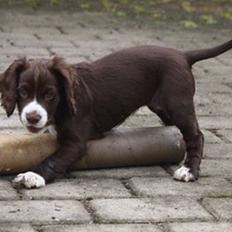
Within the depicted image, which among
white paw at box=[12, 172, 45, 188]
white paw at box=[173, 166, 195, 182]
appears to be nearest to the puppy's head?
white paw at box=[12, 172, 45, 188]

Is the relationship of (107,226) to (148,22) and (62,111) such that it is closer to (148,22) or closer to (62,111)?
(62,111)

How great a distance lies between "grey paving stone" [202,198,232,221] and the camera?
489cm

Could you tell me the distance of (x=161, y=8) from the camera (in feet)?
45.1

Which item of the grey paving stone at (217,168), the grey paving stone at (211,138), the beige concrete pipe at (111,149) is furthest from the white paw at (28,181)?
the grey paving stone at (211,138)

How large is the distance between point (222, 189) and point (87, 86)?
109 centimetres

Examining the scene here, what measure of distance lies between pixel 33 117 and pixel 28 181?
0.38 m

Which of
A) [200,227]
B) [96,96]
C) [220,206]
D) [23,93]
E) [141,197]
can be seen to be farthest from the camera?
[96,96]

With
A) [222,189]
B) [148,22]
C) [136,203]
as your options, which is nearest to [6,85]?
[136,203]

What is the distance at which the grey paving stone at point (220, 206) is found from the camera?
4.89 metres

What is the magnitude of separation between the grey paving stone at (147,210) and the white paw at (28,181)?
0.40 meters

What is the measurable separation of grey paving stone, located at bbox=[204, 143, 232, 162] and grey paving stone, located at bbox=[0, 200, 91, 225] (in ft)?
4.89

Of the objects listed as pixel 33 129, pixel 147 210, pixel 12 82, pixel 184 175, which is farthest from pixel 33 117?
pixel 184 175

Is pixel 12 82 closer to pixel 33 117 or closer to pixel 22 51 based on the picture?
pixel 33 117

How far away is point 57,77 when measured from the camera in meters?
5.42
